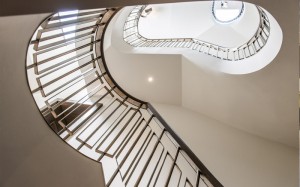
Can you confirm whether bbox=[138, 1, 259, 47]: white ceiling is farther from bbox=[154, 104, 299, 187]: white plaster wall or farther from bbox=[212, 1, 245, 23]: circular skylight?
bbox=[154, 104, 299, 187]: white plaster wall

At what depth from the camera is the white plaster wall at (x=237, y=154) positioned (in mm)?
3525

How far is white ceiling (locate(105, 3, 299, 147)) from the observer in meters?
3.23

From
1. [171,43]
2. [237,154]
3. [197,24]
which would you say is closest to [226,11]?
[197,24]

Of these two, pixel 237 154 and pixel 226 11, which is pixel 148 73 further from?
pixel 226 11

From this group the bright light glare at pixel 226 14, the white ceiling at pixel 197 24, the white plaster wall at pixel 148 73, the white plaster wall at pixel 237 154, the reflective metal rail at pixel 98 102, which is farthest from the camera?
the bright light glare at pixel 226 14

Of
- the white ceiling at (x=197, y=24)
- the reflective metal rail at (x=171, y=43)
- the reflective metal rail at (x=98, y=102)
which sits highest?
the white ceiling at (x=197, y=24)

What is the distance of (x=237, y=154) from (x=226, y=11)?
546cm

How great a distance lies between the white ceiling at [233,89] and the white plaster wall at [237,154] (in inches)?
7.5

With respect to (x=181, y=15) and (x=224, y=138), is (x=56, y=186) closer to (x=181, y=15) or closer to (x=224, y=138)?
(x=224, y=138)

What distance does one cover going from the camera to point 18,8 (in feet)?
4.17

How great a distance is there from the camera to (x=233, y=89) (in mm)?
3975

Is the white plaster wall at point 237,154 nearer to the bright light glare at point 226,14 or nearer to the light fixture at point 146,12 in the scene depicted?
the light fixture at point 146,12

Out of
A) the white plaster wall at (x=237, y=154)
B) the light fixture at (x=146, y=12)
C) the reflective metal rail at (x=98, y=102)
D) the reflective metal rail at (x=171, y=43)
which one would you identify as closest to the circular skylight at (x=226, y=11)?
the light fixture at (x=146, y=12)

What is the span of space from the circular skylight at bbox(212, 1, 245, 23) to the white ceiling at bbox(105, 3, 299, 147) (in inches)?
151
